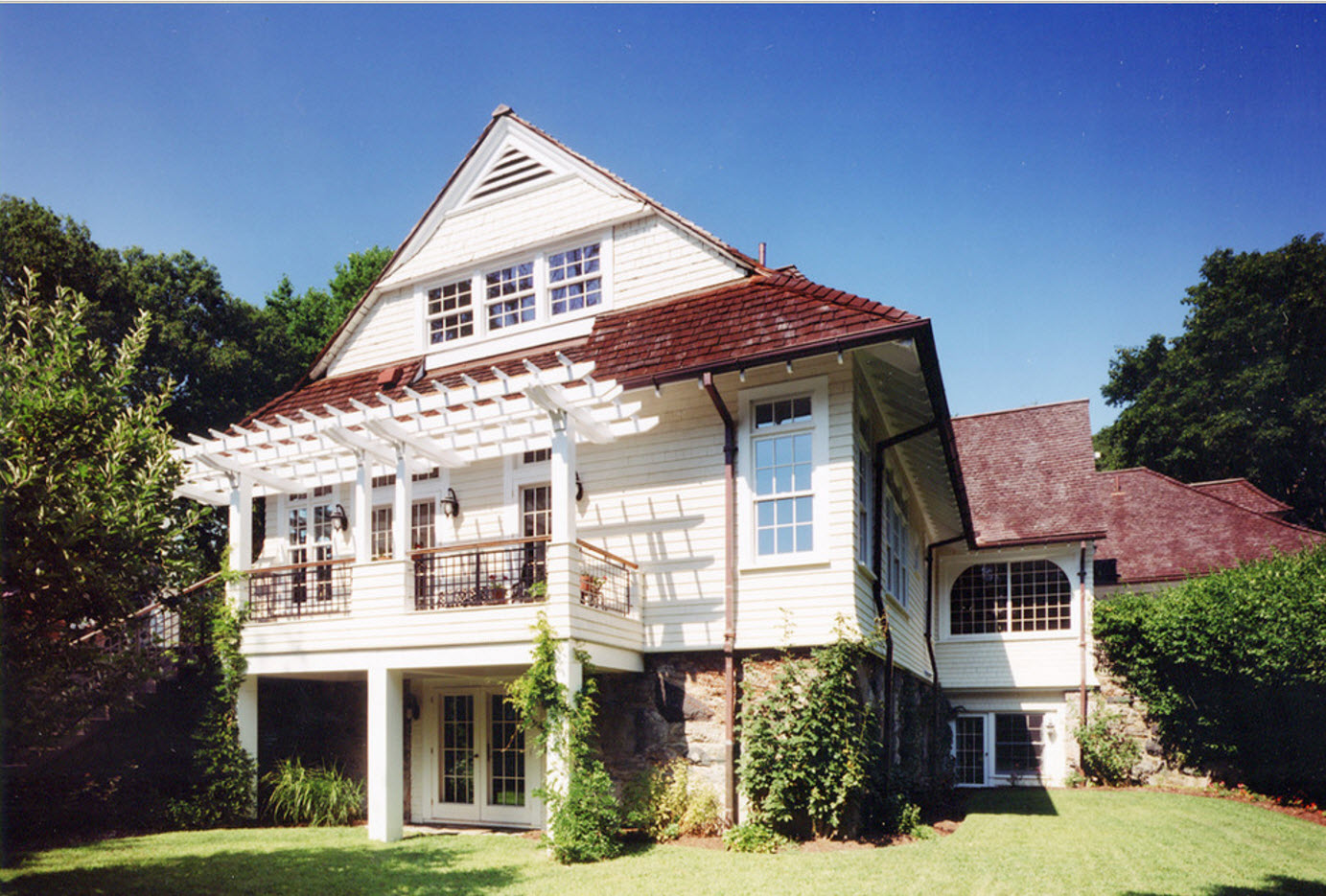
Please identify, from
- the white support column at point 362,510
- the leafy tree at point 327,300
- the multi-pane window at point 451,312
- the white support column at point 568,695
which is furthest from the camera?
the leafy tree at point 327,300

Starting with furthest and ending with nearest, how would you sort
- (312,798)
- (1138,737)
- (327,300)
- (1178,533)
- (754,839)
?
(327,300)
(1178,533)
(1138,737)
(312,798)
(754,839)

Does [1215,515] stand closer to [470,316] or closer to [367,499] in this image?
[470,316]

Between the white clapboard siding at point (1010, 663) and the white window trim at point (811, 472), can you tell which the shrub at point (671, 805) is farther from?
the white clapboard siding at point (1010, 663)

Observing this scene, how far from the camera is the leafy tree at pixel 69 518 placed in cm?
668

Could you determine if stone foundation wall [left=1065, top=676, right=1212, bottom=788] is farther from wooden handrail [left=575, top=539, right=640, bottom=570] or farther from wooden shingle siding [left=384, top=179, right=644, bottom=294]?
wooden shingle siding [left=384, top=179, right=644, bottom=294]

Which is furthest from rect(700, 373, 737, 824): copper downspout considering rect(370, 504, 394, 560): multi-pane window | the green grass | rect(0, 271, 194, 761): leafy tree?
rect(370, 504, 394, 560): multi-pane window

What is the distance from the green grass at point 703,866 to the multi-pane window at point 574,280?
7826 mm

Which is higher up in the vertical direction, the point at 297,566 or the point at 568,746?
the point at 297,566

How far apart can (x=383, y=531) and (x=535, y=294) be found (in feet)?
14.9

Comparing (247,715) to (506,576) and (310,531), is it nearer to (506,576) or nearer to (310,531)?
(310,531)

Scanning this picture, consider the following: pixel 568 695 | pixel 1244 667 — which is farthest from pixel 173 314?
pixel 1244 667

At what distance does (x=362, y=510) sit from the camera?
11.9m

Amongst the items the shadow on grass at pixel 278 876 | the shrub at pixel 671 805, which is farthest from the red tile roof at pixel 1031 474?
the shadow on grass at pixel 278 876

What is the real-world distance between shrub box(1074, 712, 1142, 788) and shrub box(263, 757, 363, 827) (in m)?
13.6
